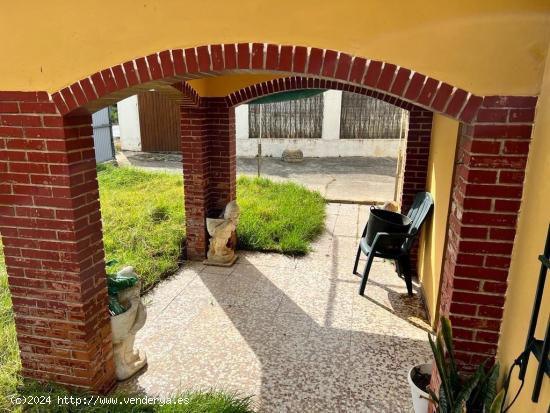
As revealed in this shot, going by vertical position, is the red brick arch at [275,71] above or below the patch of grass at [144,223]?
above

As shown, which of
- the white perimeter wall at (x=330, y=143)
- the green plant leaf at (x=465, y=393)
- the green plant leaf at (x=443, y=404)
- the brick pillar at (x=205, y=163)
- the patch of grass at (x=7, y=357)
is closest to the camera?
the green plant leaf at (x=465, y=393)

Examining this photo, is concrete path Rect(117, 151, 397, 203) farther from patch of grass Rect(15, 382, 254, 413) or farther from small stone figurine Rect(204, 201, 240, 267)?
patch of grass Rect(15, 382, 254, 413)

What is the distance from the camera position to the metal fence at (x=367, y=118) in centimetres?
1525

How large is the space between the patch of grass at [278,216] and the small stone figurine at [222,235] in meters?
0.60

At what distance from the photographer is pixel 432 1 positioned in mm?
2139

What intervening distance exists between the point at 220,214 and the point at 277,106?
10.6m

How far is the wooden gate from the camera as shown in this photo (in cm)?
1641

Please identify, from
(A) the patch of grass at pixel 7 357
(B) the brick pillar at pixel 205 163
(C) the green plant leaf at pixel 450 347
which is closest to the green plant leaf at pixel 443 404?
(C) the green plant leaf at pixel 450 347

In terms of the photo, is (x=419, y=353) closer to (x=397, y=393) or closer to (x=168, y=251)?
(x=397, y=393)

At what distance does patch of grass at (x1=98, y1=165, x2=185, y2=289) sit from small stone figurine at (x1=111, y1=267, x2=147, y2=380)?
153 cm

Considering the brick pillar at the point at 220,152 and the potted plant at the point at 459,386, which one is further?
the brick pillar at the point at 220,152

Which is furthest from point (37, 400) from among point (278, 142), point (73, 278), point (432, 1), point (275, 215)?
point (278, 142)

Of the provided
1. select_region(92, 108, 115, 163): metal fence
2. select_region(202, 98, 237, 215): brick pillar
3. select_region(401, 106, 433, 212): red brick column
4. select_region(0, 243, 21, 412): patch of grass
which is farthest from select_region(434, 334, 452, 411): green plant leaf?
select_region(92, 108, 115, 163): metal fence

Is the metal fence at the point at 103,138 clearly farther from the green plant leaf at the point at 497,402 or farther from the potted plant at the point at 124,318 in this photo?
the green plant leaf at the point at 497,402
